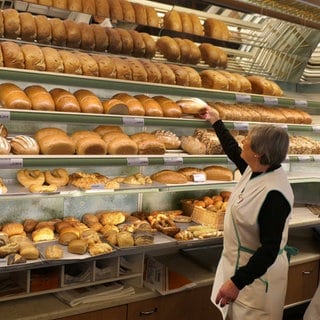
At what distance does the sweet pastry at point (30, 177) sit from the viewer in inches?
106

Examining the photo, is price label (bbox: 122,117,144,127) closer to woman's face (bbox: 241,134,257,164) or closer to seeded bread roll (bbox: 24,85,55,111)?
seeded bread roll (bbox: 24,85,55,111)

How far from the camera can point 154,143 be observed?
9.84 ft

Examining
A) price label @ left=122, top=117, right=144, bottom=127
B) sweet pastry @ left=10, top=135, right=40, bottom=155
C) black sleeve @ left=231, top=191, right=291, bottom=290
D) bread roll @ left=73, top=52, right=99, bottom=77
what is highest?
bread roll @ left=73, top=52, right=99, bottom=77

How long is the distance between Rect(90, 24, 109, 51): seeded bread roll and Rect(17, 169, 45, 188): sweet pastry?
0.90 metres

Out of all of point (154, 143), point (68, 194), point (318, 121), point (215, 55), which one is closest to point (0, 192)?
point (68, 194)

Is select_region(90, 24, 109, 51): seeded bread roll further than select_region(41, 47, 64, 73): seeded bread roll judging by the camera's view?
Yes

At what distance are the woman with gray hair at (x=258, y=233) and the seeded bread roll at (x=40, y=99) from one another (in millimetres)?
1139

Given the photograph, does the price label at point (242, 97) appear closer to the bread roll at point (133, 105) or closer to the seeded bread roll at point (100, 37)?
the bread roll at point (133, 105)

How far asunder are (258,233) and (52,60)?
60.1 inches

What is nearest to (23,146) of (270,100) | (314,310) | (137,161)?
(137,161)

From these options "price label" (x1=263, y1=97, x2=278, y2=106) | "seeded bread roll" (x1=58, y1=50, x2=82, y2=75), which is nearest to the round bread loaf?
"seeded bread roll" (x1=58, y1=50, x2=82, y2=75)

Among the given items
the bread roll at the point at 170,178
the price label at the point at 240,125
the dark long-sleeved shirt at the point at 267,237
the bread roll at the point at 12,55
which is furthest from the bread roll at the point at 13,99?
the price label at the point at 240,125

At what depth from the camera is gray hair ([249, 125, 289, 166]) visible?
229cm

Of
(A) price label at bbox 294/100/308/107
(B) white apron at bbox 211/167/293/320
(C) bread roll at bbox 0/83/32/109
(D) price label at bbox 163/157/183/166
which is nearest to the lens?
(B) white apron at bbox 211/167/293/320
